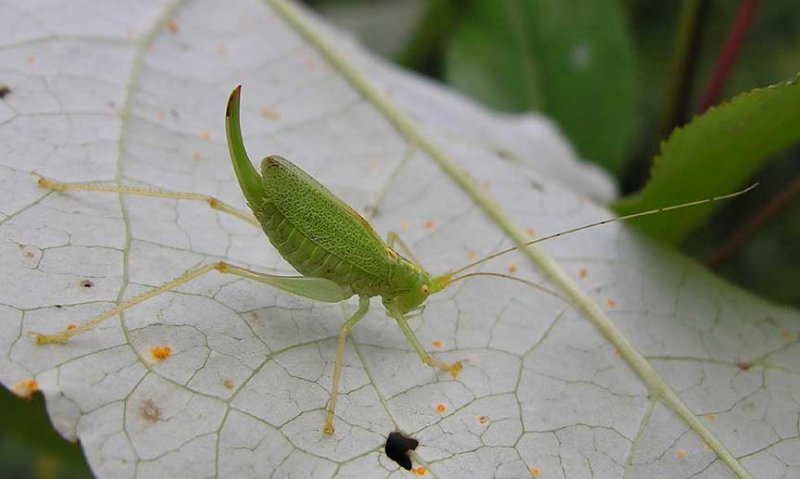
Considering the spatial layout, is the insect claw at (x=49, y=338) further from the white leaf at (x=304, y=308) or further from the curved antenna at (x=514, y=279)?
the curved antenna at (x=514, y=279)

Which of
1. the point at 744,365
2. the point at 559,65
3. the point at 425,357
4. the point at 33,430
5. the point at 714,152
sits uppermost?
the point at 559,65

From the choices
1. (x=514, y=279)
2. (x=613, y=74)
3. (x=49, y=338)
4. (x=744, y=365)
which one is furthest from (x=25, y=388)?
(x=613, y=74)

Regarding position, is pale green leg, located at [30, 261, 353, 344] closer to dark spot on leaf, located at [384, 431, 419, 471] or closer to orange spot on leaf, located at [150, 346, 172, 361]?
orange spot on leaf, located at [150, 346, 172, 361]

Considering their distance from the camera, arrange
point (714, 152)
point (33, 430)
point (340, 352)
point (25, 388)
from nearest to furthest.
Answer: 1. point (25, 388)
2. point (340, 352)
3. point (714, 152)
4. point (33, 430)

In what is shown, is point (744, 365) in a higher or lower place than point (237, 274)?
higher

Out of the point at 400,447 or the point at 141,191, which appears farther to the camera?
the point at 141,191

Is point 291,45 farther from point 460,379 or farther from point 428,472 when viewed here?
point 428,472

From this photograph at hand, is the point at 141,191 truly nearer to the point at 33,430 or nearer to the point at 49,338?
the point at 49,338

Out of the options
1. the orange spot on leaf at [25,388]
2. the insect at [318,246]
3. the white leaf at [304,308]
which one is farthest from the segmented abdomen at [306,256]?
the orange spot on leaf at [25,388]
